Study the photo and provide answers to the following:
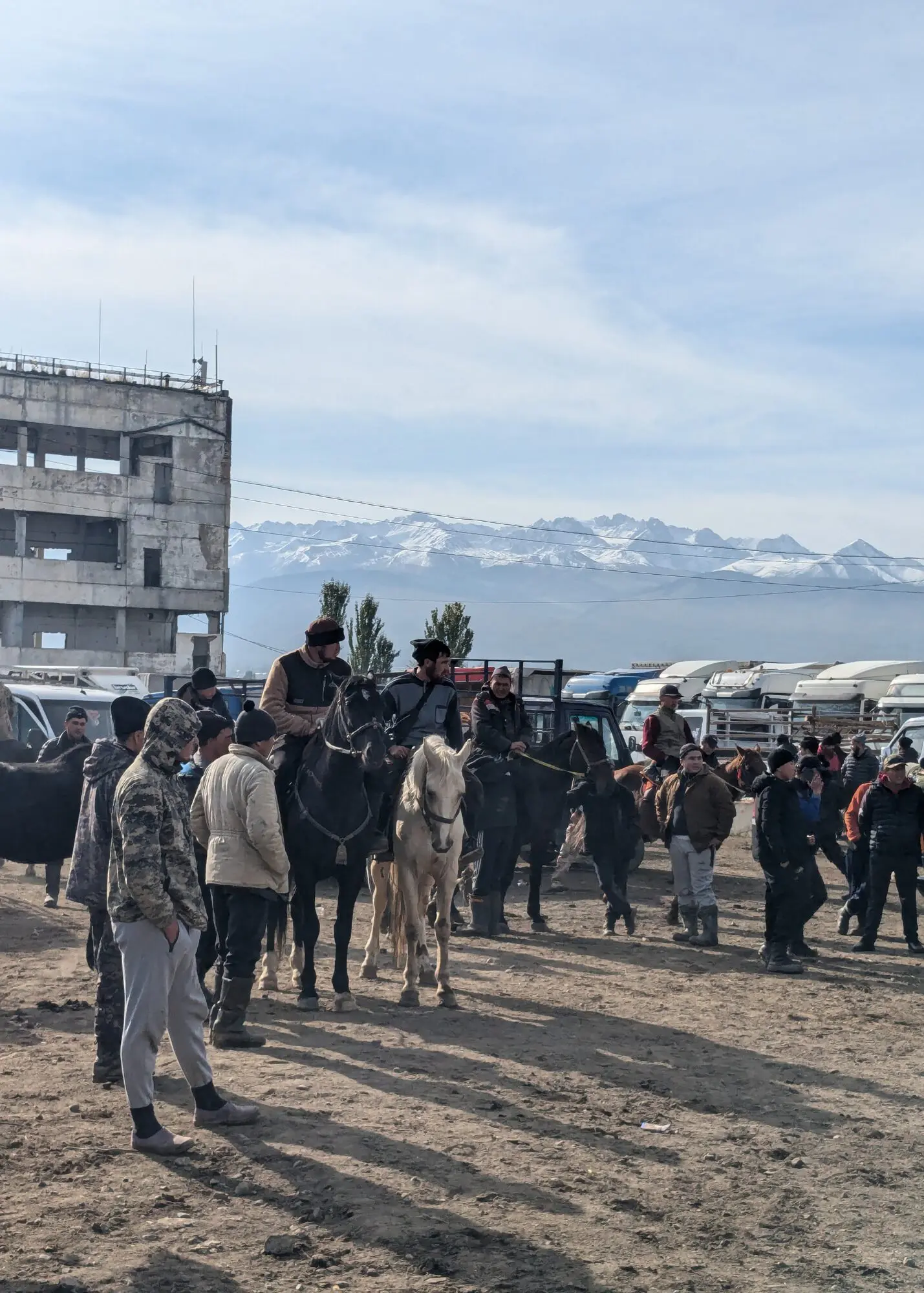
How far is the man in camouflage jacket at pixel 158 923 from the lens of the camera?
6020 mm

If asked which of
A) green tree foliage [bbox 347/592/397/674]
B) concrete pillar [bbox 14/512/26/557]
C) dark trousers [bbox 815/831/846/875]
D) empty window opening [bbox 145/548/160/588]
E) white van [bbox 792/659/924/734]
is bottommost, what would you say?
dark trousers [bbox 815/831/846/875]

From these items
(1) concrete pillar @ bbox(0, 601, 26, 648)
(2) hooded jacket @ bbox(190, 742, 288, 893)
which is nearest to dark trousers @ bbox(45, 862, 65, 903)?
(2) hooded jacket @ bbox(190, 742, 288, 893)

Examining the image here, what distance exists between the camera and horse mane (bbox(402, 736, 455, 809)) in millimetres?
9617

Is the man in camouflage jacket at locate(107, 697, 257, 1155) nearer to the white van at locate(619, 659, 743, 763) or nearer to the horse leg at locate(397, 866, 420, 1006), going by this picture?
the horse leg at locate(397, 866, 420, 1006)

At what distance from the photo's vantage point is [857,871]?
14102mm

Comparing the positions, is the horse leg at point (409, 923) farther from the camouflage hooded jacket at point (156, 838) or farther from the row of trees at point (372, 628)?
the row of trees at point (372, 628)

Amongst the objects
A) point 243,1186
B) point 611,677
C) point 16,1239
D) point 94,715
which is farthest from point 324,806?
Result: point 611,677

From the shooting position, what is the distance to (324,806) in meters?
9.16

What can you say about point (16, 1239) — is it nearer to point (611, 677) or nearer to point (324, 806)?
point (324, 806)

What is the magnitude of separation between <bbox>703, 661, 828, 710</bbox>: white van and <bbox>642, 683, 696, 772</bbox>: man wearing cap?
21.0 metres

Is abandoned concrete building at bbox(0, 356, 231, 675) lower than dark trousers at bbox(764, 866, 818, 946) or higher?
higher

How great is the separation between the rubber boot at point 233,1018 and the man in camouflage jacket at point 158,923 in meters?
1.52

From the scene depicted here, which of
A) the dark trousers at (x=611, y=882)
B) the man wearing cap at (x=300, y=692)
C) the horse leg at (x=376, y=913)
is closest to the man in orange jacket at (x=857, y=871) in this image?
the dark trousers at (x=611, y=882)

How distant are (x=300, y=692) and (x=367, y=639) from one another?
188ft
